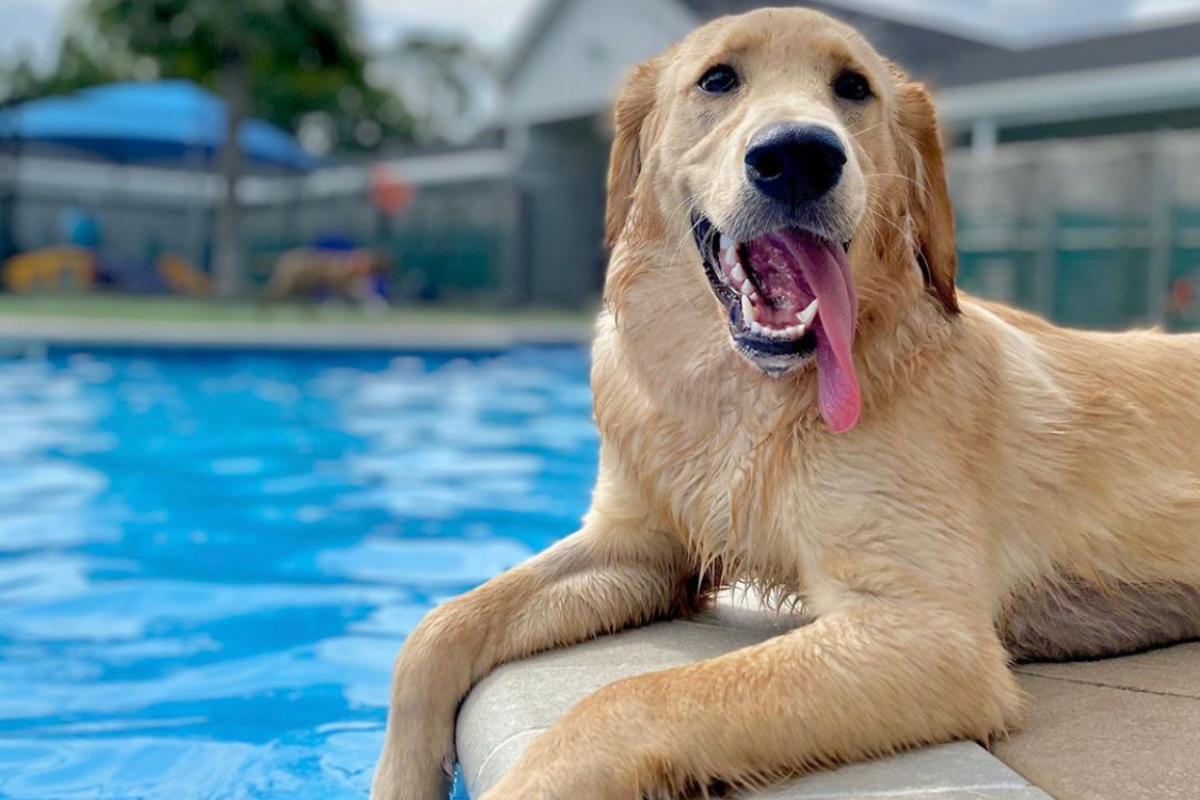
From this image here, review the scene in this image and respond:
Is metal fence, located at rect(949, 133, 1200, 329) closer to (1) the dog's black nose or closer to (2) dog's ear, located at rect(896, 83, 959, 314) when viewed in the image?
(2) dog's ear, located at rect(896, 83, 959, 314)

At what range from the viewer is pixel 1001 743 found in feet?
6.66

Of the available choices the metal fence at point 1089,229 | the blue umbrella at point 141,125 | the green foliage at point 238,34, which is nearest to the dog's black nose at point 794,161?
the metal fence at point 1089,229

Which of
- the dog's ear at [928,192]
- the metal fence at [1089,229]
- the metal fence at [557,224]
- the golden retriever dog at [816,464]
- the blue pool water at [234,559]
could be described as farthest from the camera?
the metal fence at [557,224]

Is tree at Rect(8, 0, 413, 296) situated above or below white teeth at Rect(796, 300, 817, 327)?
above

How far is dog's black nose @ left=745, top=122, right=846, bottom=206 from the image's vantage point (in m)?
2.20

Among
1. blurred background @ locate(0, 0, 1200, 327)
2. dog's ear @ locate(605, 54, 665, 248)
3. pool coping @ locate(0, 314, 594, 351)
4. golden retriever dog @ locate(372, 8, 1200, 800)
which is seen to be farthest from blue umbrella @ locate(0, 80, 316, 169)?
golden retriever dog @ locate(372, 8, 1200, 800)

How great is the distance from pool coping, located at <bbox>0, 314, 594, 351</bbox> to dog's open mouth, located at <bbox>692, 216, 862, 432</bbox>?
10908 millimetres

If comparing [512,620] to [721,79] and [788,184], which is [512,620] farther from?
[721,79]

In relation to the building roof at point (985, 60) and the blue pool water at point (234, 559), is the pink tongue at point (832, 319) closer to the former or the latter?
the blue pool water at point (234, 559)

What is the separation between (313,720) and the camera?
3.37 m

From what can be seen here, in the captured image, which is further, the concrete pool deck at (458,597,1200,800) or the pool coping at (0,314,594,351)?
the pool coping at (0,314,594,351)

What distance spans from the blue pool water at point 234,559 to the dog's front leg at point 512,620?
54cm

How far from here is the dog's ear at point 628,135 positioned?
2939 millimetres

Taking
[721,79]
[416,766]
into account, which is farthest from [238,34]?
[416,766]
